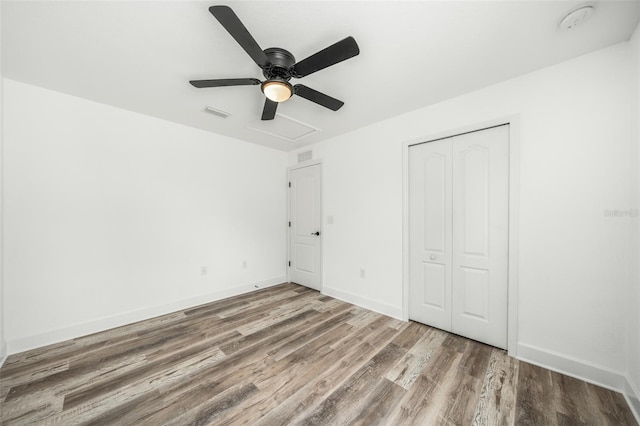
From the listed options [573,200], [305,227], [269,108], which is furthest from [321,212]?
[573,200]

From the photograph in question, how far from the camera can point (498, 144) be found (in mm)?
2258

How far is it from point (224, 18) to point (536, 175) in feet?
8.71

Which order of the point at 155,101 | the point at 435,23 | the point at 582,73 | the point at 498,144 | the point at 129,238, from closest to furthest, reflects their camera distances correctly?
the point at 435,23 → the point at 582,73 → the point at 498,144 → the point at 155,101 → the point at 129,238

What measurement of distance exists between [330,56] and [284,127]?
194 cm

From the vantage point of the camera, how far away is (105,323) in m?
2.63

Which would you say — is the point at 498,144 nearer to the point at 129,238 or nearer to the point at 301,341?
the point at 301,341

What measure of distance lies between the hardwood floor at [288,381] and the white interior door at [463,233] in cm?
24

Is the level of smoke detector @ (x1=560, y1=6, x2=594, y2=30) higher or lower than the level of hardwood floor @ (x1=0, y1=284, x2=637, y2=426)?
higher

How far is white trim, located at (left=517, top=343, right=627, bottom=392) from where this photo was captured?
1.71 m

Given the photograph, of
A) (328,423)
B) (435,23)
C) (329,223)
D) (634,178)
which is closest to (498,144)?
(634,178)

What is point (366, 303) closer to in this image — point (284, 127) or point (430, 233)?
point (430, 233)

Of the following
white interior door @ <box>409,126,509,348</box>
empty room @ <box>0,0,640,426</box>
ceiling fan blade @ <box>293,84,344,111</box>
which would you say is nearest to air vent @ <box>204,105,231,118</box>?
empty room @ <box>0,0,640,426</box>

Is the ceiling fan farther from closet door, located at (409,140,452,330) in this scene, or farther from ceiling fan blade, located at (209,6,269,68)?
closet door, located at (409,140,452,330)

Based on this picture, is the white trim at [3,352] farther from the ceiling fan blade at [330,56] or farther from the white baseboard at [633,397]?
the white baseboard at [633,397]
